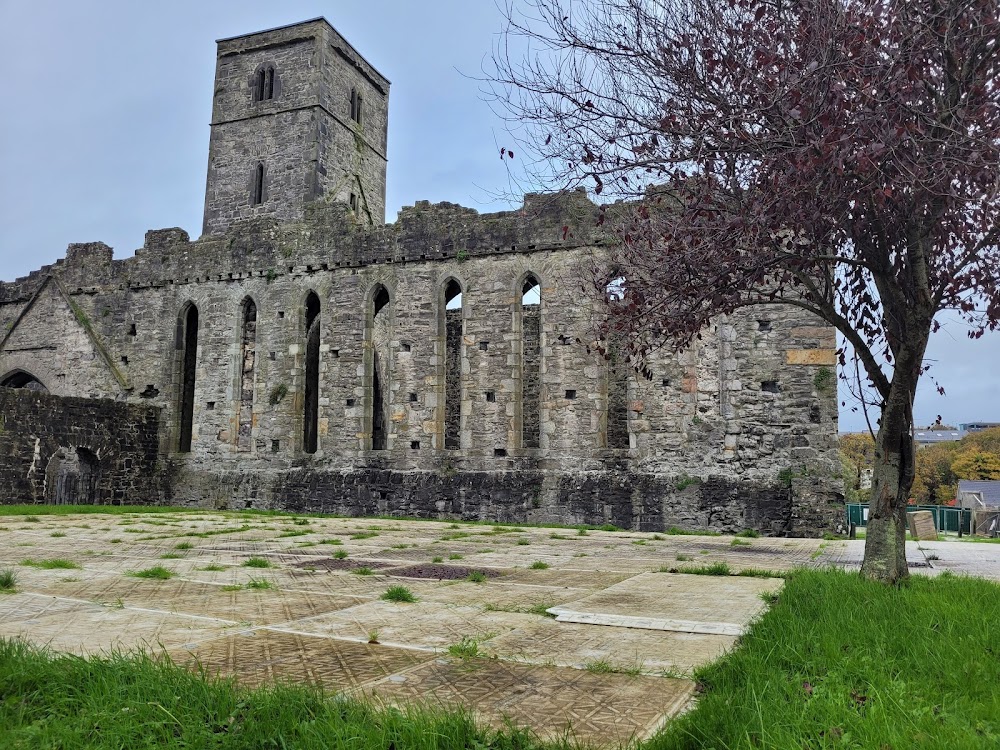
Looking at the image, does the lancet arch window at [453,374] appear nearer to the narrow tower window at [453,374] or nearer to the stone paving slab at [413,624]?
the narrow tower window at [453,374]

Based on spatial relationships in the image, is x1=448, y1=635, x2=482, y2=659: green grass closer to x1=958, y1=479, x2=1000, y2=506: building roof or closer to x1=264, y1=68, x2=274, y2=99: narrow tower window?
x1=264, y1=68, x2=274, y2=99: narrow tower window

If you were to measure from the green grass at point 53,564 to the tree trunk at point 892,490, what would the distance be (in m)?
6.06

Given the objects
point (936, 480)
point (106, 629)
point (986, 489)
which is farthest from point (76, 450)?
point (936, 480)

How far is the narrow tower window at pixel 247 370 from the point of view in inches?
774

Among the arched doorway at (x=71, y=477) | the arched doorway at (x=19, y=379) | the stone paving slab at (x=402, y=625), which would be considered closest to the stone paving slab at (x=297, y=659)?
the stone paving slab at (x=402, y=625)

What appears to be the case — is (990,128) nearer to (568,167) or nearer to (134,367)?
(568,167)

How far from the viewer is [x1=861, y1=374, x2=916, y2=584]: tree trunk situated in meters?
5.53

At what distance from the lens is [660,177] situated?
5.86m

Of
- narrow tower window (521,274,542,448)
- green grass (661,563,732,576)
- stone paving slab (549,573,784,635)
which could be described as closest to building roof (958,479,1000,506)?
narrow tower window (521,274,542,448)

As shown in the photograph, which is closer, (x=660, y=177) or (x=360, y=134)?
(x=660, y=177)

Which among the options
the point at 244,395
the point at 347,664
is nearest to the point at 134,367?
the point at 244,395

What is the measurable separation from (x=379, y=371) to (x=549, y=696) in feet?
66.3

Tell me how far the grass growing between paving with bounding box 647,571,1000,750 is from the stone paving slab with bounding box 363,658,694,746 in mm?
147

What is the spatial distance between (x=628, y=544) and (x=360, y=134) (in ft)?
87.7
